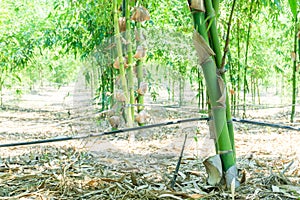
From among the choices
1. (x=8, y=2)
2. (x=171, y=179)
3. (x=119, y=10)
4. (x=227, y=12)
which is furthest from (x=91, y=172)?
(x=8, y=2)

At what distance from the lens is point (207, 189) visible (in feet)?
2.90

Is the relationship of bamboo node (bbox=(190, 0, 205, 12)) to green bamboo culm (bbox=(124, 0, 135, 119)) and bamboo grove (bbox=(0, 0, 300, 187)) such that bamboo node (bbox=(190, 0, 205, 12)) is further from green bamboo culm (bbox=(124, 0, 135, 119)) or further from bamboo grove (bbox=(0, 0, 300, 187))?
green bamboo culm (bbox=(124, 0, 135, 119))

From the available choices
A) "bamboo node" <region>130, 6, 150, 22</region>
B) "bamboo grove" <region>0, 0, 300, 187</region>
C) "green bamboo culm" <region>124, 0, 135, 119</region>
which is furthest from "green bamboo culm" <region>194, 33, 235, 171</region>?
"green bamboo culm" <region>124, 0, 135, 119</region>

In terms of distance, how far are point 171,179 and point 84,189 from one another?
0.22 m

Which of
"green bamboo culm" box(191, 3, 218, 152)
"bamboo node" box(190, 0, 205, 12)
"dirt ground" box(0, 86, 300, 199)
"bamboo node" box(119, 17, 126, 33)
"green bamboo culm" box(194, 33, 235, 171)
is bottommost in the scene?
"dirt ground" box(0, 86, 300, 199)

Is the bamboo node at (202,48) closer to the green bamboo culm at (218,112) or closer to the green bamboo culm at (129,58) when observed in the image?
the green bamboo culm at (218,112)

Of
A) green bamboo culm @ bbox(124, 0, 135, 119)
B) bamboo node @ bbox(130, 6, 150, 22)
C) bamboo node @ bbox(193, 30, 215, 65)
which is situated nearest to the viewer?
bamboo node @ bbox(193, 30, 215, 65)

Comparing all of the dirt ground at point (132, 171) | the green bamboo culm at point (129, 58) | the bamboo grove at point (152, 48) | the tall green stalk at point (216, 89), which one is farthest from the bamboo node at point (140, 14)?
the tall green stalk at point (216, 89)

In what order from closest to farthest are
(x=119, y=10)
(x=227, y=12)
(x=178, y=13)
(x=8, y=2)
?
(x=119, y=10) → (x=227, y=12) → (x=178, y=13) → (x=8, y=2)

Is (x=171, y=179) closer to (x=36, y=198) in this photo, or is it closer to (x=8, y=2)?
(x=36, y=198)

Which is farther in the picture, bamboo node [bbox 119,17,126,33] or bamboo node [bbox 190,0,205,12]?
bamboo node [bbox 119,17,126,33]

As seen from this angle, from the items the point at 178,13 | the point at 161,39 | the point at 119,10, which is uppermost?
the point at 178,13

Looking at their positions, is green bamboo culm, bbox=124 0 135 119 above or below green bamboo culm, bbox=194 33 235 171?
above

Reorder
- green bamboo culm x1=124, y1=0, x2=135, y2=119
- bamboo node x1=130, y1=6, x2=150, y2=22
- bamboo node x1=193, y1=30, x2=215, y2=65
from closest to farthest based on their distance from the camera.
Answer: bamboo node x1=193, y1=30, x2=215, y2=65 < bamboo node x1=130, y1=6, x2=150, y2=22 < green bamboo culm x1=124, y1=0, x2=135, y2=119
